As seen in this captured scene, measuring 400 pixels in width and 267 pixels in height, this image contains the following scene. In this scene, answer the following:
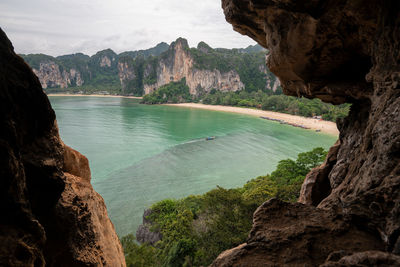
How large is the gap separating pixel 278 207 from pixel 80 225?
137 inches

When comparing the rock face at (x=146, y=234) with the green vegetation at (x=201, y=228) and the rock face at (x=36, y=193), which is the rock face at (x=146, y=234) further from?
the rock face at (x=36, y=193)

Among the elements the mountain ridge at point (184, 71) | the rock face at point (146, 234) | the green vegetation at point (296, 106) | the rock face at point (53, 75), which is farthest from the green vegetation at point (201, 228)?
the rock face at point (53, 75)

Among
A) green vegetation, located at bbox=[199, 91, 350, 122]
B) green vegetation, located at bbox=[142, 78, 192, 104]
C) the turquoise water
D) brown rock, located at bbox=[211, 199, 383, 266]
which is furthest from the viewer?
green vegetation, located at bbox=[142, 78, 192, 104]

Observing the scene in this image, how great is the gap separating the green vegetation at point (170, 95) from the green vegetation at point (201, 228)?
81208mm

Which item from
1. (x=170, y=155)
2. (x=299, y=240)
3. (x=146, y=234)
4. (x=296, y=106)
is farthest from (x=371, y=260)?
(x=296, y=106)

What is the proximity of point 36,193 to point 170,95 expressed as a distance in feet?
312

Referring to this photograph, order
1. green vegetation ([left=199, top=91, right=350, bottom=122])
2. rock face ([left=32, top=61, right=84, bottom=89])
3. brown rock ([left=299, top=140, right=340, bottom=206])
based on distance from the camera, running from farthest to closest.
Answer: rock face ([left=32, top=61, right=84, bottom=89]) < green vegetation ([left=199, top=91, right=350, bottom=122]) < brown rock ([left=299, top=140, right=340, bottom=206])

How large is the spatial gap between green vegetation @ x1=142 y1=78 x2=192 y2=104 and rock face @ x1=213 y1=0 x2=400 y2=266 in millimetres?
88278

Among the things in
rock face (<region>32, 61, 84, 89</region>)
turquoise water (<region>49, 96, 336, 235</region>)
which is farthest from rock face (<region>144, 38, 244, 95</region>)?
rock face (<region>32, 61, 84, 89</region>)

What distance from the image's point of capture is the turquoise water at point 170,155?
19906mm

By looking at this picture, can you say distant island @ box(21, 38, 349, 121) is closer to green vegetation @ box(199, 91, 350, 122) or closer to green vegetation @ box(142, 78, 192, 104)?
green vegetation @ box(142, 78, 192, 104)

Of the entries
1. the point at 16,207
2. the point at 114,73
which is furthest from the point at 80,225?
the point at 114,73

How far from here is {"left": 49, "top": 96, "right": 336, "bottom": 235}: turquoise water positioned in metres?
19.9

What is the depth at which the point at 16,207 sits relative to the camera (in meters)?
2.37
